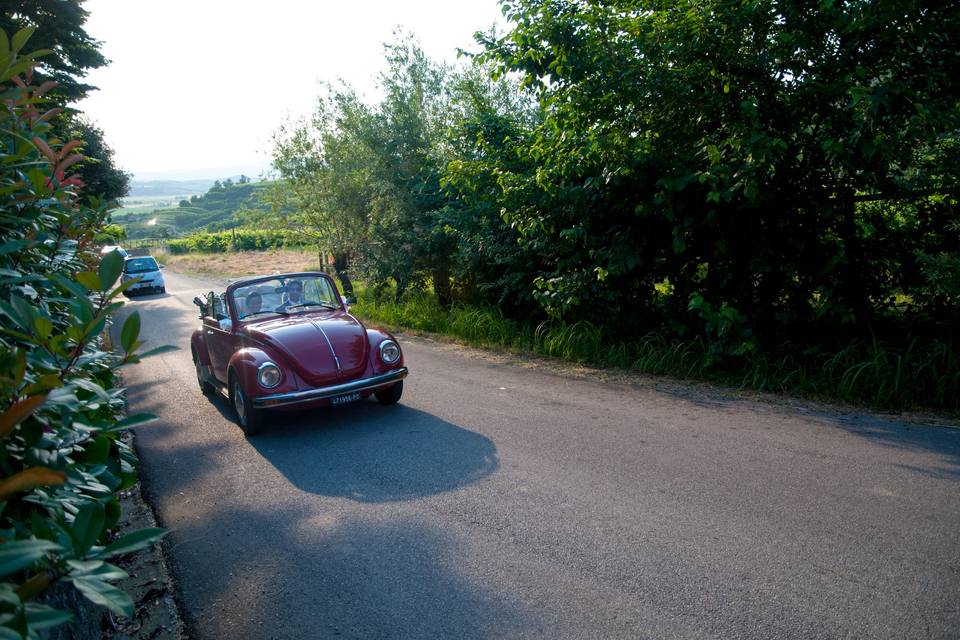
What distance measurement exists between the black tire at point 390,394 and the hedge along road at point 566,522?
0.30m

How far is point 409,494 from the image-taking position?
4898mm

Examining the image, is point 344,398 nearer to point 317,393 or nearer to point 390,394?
point 317,393

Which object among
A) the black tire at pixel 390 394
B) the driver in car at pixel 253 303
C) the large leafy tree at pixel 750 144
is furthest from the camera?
the driver in car at pixel 253 303

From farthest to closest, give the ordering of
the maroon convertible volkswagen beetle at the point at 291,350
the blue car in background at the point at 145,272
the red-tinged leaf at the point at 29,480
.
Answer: the blue car in background at the point at 145,272
the maroon convertible volkswagen beetle at the point at 291,350
the red-tinged leaf at the point at 29,480

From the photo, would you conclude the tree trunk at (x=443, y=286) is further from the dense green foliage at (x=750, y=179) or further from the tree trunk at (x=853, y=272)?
the tree trunk at (x=853, y=272)

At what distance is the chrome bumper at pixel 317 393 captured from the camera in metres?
6.38

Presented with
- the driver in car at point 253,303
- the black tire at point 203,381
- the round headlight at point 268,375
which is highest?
the driver in car at point 253,303

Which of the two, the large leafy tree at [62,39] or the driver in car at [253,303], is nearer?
the driver in car at [253,303]

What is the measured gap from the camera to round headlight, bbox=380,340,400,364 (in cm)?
707

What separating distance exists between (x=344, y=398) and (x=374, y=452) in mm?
940

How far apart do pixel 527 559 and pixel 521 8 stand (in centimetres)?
721

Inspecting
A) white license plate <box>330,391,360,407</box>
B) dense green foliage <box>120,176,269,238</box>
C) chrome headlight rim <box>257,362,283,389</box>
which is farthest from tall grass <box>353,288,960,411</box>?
dense green foliage <box>120,176,269,238</box>

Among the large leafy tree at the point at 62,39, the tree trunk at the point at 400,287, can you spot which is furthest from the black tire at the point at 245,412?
the large leafy tree at the point at 62,39

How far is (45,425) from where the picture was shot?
Result: 6.21 ft
